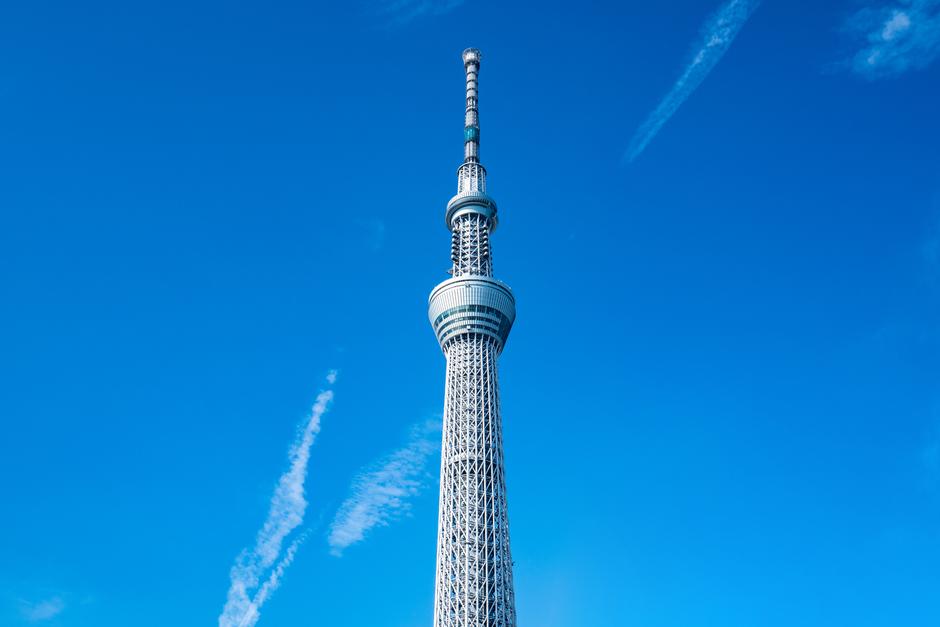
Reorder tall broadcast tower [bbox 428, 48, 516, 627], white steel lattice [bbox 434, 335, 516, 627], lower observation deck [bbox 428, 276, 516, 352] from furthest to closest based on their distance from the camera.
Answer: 1. lower observation deck [bbox 428, 276, 516, 352]
2. tall broadcast tower [bbox 428, 48, 516, 627]
3. white steel lattice [bbox 434, 335, 516, 627]

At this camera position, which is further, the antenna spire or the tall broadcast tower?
the antenna spire

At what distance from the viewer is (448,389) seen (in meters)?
140

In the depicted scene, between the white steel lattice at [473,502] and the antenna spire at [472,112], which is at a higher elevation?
the antenna spire at [472,112]

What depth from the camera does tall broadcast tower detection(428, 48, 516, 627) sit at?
124375mm

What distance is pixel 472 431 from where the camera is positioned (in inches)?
5330

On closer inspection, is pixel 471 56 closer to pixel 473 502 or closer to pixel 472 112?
pixel 472 112

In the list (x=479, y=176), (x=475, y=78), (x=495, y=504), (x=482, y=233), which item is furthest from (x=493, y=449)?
(x=475, y=78)

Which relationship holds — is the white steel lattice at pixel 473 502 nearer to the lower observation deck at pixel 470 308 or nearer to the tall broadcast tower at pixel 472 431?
the tall broadcast tower at pixel 472 431

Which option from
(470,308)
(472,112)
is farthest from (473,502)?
(472,112)

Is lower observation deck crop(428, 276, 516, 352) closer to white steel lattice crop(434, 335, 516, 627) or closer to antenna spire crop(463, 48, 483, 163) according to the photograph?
white steel lattice crop(434, 335, 516, 627)

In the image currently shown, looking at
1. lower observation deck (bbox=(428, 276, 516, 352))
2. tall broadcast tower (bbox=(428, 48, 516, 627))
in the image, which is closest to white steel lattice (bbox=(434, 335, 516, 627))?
tall broadcast tower (bbox=(428, 48, 516, 627))

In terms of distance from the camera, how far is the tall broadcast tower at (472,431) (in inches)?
4897

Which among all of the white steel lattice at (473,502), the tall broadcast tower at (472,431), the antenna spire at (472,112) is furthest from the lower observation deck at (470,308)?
the antenna spire at (472,112)

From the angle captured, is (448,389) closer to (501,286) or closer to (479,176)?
(501,286)
